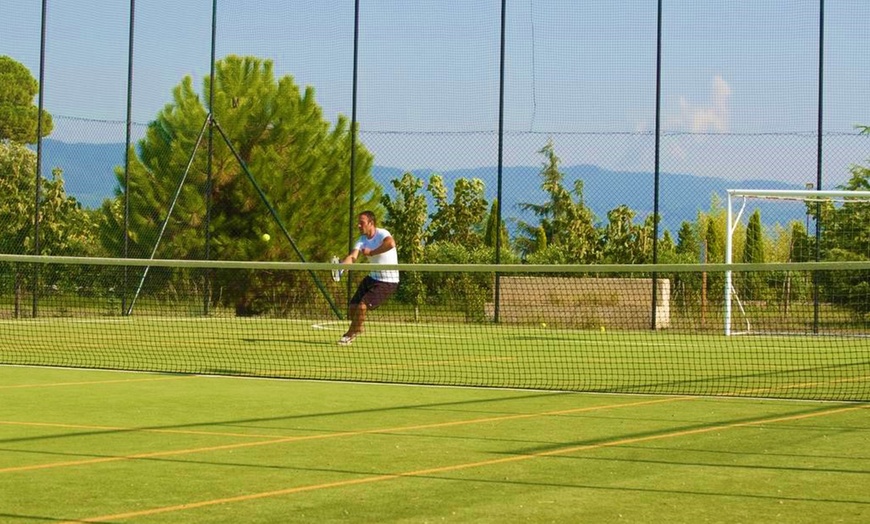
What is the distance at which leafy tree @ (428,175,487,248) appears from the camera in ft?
122

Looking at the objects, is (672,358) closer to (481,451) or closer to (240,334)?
(240,334)

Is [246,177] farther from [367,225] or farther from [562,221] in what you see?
[367,225]

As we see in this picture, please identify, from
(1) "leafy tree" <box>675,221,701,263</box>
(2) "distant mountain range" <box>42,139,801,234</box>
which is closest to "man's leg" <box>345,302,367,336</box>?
(2) "distant mountain range" <box>42,139,801,234</box>

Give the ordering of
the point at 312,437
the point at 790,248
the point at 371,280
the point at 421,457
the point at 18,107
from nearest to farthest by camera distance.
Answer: the point at 421,457
the point at 312,437
the point at 371,280
the point at 790,248
the point at 18,107

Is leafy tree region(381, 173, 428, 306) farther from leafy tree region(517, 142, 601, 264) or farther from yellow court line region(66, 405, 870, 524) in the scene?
yellow court line region(66, 405, 870, 524)

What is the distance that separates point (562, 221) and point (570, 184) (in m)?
7.54

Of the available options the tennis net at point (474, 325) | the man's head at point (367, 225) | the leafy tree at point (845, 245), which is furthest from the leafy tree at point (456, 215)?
the man's head at point (367, 225)

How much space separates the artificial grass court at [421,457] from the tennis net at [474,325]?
1.78 m

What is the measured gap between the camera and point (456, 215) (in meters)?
38.0

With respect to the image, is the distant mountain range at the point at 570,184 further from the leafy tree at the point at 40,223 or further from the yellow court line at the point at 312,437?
the yellow court line at the point at 312,437

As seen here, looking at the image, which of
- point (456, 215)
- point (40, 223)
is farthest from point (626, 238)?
point (40, 223)

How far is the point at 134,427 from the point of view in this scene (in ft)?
25.3

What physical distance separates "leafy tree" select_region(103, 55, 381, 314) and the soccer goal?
309 inches

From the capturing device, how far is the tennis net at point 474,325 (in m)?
11.7
